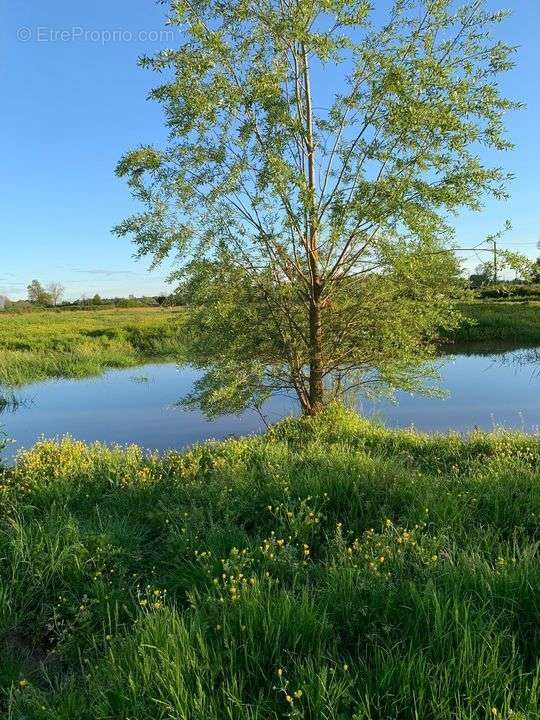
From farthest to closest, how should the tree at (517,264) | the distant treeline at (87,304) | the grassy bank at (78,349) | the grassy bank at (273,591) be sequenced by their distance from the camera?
the distant treeline at (87,304), the grassy bank at (78,349), the tree at (517,264), the grassy bank at (273,591)

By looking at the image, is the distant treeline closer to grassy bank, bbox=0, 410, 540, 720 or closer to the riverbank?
the riverbank

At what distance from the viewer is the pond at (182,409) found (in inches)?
578

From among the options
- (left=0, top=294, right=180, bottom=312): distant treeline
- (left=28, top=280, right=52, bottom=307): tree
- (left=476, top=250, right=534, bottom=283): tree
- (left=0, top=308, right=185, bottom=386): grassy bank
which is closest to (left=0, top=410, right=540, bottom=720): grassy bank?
(left=476, top=250, right=534, bottom=283): tree

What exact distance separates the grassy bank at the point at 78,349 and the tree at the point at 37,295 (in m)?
65.9

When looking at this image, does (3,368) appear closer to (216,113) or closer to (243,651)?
(216,113)

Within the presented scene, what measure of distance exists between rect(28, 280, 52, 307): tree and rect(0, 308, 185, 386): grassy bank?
6593cm

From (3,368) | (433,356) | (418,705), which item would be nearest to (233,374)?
(433,356)

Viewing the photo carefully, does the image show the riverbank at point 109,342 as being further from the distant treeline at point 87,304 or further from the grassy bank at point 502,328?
the distant treeline at point 87,304

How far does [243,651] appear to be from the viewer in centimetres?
292

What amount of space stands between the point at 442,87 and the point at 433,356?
4693 millimetres

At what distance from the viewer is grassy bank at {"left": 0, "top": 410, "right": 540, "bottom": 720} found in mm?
2574

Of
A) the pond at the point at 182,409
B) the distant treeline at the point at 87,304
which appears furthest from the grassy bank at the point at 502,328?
the distant treeline at the point at 87,304

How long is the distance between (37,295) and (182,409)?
103m

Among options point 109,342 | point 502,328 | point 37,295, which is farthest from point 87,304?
point 502,328
